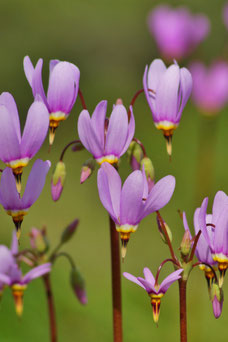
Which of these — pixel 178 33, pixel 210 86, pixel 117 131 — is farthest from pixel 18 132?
pixel 210 86

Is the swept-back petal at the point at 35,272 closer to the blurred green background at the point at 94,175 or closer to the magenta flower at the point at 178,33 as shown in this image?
the blurred green background at the point at 94,175

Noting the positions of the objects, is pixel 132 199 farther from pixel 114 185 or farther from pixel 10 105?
pixel 10 105

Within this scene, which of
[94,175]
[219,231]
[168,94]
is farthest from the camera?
[94,175]

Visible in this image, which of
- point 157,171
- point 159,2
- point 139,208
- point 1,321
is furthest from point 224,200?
point 159,2

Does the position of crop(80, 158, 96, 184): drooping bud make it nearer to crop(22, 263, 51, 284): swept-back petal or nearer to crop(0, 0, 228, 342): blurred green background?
crop(22, 263, 51, 284): swept-back petal

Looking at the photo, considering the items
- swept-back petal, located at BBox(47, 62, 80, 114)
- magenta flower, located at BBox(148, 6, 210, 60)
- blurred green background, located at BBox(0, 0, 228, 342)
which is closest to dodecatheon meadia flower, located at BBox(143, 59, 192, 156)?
swept-back petal, located at BBox(47, 62, 80, 114)

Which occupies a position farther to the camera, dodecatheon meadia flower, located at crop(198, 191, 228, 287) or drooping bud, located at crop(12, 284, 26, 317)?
drooping bud, located at crop(12, 284, 26, 317)
